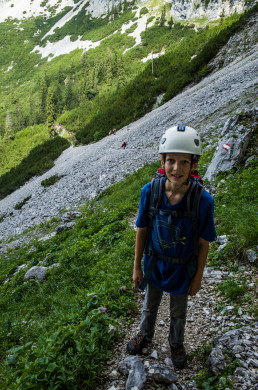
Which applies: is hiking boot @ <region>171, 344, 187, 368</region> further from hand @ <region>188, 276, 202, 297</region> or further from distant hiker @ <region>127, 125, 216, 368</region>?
hand @ <region>188, 276, 202, 297</region>

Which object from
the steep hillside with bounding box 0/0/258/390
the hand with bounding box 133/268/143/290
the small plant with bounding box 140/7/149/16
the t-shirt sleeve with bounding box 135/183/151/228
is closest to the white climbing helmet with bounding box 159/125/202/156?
the t-shirt sleeve with bounding box 135/183/151/228

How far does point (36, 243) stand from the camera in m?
10.6

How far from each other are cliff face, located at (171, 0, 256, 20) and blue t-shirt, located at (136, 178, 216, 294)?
109258 millimetres

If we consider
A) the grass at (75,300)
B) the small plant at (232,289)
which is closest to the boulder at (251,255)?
the grass at (75,300)

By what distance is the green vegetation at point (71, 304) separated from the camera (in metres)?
2.63

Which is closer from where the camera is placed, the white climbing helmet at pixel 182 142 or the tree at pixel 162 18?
the white climbing helmet at pixel 182 142

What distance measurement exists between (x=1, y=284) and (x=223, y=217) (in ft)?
25.7

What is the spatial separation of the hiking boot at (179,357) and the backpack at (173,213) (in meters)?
0.96

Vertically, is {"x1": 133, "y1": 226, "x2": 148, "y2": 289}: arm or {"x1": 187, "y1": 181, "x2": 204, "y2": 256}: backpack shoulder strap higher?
{"x1": 187, "y1": 181, "x2": 204, "y2": 256}: backpack shoulder strap

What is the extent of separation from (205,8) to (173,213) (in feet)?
412

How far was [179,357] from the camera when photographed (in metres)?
2.98

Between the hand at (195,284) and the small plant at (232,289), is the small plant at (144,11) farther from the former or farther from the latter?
the hand at (195,284)

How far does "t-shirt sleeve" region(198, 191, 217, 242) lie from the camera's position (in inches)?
99.0

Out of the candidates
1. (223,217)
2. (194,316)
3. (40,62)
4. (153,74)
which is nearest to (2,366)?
(194,316)
